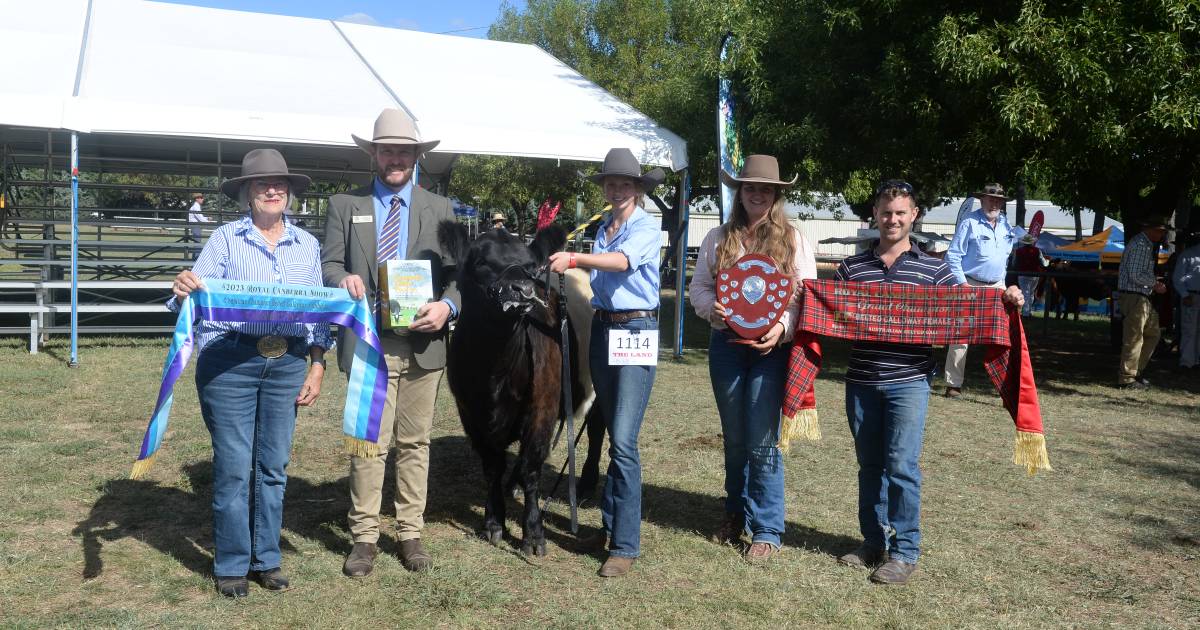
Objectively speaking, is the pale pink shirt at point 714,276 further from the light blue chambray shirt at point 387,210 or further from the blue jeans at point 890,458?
the light blue chambray shirt at point 387,210

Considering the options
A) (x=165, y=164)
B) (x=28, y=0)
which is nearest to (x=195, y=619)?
(x=28, y=0)

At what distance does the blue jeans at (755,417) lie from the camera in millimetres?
4484

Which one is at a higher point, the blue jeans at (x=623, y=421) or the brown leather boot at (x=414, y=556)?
the blue jeans at (x=623, y=421)

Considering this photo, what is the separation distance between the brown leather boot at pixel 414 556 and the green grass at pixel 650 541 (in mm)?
62

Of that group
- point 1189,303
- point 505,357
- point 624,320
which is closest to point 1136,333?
point 1189,303

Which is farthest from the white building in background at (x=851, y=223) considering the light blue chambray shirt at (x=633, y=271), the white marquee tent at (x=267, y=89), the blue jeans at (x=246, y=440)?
the blue jeans at (x=246, y=440)

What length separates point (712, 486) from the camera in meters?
6.01

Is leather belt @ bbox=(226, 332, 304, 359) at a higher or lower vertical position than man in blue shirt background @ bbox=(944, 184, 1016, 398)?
lower

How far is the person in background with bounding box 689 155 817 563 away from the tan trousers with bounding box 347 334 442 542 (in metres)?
1.43

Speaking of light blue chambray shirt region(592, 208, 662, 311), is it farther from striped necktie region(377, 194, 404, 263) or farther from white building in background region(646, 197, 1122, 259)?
white building in background region(646, 197, 1122, 259)

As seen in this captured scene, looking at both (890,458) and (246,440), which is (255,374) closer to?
(246,440)

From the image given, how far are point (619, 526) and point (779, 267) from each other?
148cm

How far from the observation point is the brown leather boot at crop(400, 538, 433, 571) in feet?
14.4

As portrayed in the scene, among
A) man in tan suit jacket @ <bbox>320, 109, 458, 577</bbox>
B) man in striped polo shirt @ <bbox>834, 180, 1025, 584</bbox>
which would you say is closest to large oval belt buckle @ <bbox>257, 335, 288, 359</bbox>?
man in tan suit jacket @ <bbox>320, 109, 458, 577</bbox>
